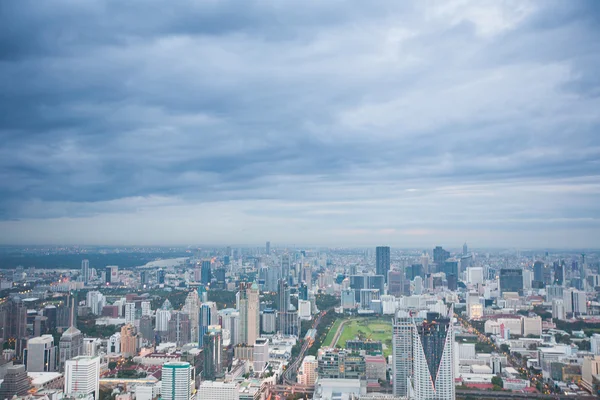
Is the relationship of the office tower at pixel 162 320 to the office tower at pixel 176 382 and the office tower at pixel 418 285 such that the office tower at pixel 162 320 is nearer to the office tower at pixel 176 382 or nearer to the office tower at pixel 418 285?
→ the office tower at pixel 176 382

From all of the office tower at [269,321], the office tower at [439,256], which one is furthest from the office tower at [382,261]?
the office tower at [269,321]

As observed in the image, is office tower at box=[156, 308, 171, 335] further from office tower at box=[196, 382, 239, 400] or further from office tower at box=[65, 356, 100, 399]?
office tower at box=[196, 382, 239, 400]

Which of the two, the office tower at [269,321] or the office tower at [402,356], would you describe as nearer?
the office tower at [402,356]

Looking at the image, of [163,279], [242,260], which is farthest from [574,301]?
[163,279]

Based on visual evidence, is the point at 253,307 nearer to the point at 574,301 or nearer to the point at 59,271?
the point at 59,271

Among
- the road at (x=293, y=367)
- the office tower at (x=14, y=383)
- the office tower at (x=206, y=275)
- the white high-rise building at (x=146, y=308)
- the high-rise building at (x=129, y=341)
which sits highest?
the office tower at (x=206, y=275)

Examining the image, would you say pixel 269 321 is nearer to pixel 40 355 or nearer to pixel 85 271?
pixel 85 271

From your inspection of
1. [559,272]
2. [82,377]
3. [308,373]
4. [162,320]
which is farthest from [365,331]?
[82,377]
